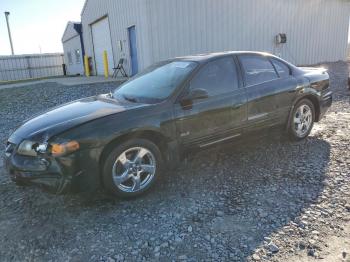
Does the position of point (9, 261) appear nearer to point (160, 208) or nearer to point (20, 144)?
point (20, 144)

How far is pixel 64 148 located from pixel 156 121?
3.36ft

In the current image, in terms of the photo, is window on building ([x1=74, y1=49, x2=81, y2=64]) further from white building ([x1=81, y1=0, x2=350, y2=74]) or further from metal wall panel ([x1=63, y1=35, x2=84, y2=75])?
white building ([x1=81, y1=0, x2=350, y2=74])

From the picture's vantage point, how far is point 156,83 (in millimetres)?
4082

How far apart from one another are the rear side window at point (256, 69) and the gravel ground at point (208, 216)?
1102 millimetres

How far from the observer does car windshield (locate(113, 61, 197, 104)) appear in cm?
377

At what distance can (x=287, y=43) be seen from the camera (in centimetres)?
1652

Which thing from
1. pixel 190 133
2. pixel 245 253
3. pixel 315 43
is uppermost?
pixel 315 43

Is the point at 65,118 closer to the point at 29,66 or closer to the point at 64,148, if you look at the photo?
the point at 64,148

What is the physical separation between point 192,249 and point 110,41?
1529cm

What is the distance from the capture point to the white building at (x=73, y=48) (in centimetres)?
2119

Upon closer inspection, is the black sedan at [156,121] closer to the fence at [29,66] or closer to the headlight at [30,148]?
the headlight at [30,148]

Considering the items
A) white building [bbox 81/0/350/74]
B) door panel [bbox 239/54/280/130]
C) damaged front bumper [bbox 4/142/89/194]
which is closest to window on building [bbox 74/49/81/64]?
white building [bbox 81/0/350/74]

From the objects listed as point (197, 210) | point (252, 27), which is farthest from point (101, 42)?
point (197, 210)

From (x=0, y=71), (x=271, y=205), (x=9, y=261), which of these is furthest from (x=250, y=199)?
(x=0, y=71)
